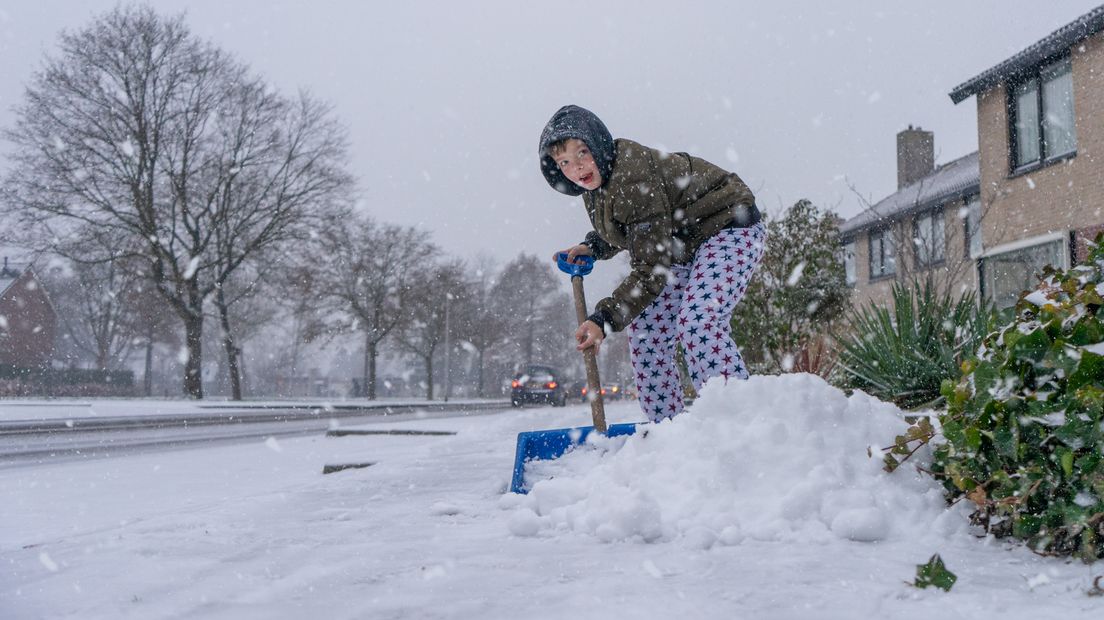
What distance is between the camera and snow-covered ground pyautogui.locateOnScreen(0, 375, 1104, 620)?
138 centimetres

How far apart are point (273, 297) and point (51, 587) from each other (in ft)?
90.1

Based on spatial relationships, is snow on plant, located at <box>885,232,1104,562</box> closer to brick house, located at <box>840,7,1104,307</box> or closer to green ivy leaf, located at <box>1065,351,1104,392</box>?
green ivy leaf, located at <box>1065,351,1104,392</box>

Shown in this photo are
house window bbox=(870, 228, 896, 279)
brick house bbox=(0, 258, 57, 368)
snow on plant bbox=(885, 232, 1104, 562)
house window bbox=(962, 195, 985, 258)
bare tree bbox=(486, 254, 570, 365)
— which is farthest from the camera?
bare tree bbox=(486, 254, 570, 365)

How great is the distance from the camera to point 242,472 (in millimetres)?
5445

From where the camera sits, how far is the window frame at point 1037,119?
38.5 feet

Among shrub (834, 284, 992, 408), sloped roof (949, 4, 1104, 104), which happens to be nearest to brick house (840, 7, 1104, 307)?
sloped roof (949, 4, 1104, 104)

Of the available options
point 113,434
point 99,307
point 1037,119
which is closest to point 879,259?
point 1037,119

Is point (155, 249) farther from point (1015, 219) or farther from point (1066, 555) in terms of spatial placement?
point (1066, 555)

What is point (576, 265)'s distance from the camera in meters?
3.47

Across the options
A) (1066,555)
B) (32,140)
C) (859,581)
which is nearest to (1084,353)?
(1066,555)

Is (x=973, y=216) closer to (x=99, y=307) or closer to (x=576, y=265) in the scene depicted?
(x=576, y=265)

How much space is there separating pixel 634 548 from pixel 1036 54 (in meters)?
13.3

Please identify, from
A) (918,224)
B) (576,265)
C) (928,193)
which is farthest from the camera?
(928,193)

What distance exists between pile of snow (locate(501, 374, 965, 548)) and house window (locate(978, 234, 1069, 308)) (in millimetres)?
10822
